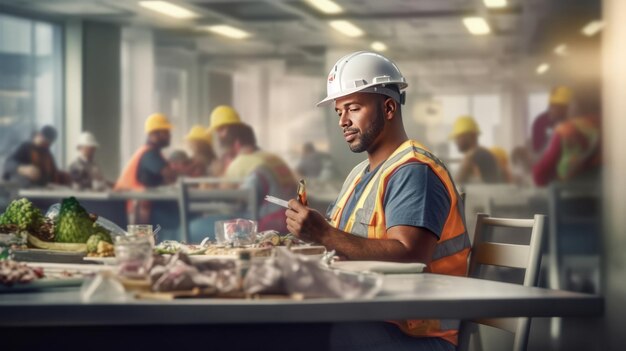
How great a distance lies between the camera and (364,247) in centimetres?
224

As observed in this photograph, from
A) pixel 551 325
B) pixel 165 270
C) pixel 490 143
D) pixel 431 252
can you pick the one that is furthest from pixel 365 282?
pixel 490 143

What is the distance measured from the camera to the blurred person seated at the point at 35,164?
1166 centimetres

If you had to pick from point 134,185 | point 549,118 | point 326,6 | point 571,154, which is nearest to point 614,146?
point 549,118

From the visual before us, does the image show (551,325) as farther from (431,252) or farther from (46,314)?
(46,314)

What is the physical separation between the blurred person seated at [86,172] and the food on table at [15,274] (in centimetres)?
788

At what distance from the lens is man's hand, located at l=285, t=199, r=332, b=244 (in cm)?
224

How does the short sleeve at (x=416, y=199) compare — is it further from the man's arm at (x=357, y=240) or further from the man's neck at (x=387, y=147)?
the man's neck at (x=387, y=147)

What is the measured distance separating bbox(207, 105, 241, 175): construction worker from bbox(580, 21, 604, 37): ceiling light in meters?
3.97

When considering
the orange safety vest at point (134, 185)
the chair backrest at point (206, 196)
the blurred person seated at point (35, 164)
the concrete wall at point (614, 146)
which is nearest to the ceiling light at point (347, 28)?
the concrete wall at point (614, 146)

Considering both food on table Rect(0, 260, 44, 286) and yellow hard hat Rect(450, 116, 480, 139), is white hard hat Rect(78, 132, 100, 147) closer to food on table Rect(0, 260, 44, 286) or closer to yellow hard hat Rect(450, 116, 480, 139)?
yellow hard hat Rect(450, 116, 480, 139)

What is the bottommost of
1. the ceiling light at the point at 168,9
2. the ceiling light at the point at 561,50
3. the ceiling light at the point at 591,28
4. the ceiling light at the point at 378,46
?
the ceiling light at the point at 561,50

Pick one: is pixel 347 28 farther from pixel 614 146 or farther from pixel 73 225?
pixel 73 225

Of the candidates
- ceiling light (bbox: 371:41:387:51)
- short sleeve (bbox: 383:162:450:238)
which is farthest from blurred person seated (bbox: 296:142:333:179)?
short sleeve (bbox: 383:162:450:238)

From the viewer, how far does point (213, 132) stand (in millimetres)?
11461
